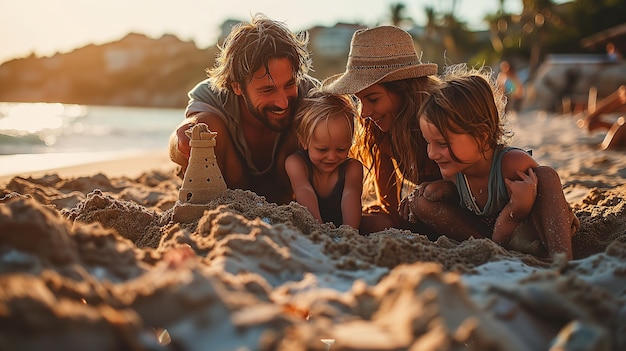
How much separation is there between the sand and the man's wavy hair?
4.28 ft

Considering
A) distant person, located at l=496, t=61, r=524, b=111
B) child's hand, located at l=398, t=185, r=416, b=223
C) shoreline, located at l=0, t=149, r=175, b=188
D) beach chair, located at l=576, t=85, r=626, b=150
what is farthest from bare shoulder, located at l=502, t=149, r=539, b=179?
distant person, located at l=496, t=61, r=524, b=111

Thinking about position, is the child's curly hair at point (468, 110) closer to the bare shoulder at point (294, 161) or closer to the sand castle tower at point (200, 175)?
the bare shoulder at point (294, 161)

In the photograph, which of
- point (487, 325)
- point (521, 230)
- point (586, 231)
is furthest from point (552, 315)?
point (586, 231)

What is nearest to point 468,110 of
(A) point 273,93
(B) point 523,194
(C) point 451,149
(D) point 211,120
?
(C) point 451,149

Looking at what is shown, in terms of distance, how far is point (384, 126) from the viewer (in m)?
3.35

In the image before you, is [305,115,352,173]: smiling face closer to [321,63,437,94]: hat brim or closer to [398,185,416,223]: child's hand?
[321,63,437,94]: hat brim

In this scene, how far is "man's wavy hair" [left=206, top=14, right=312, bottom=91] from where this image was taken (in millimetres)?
3391

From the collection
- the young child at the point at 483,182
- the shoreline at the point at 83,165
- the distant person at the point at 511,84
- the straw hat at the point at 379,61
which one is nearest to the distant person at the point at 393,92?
the straw hat at the point at 379,61

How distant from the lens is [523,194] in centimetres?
258

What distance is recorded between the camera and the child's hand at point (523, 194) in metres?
2.58

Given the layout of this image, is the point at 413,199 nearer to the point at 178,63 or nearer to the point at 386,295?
the point at 386,295

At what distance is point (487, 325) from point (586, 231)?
190cm

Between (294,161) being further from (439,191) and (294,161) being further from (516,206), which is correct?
(516,206)

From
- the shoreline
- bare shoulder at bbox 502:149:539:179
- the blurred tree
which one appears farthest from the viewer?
the blurred tree
